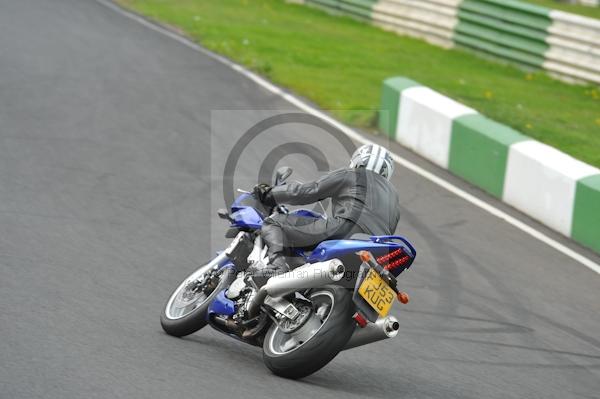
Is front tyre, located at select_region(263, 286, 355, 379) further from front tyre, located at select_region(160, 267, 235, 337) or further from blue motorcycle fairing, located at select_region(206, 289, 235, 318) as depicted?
front tyre, located at select_region(160, 267, 235, 337)

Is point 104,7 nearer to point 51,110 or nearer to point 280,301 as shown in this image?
point 51,110

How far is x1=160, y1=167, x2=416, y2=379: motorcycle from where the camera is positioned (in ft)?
18.7

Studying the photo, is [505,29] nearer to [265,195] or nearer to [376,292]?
[265,195]

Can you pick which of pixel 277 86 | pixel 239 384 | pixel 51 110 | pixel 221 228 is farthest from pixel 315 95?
pixel 239 384

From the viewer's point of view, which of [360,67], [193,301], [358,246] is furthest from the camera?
[360,67]

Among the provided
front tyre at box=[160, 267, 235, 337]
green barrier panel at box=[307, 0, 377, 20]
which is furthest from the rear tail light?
green barrier panel at box=[307, 0, 377, 20]

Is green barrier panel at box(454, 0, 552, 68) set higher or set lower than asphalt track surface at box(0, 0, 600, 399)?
higher

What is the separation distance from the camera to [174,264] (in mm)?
8320

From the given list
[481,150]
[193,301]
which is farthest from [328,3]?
[193,301]

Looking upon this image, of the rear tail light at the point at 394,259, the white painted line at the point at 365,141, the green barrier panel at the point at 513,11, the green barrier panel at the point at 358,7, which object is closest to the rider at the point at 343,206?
the rear tail light at the point at 394,259

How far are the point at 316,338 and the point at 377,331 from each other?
1.20 ft

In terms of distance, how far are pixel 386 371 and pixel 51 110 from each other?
23.4ft

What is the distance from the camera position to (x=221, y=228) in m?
9.41

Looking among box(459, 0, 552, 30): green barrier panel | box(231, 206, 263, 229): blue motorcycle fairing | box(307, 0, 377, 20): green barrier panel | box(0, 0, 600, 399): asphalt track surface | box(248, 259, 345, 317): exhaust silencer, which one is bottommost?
box(0, 0, 600, 399): asphalt track surface
